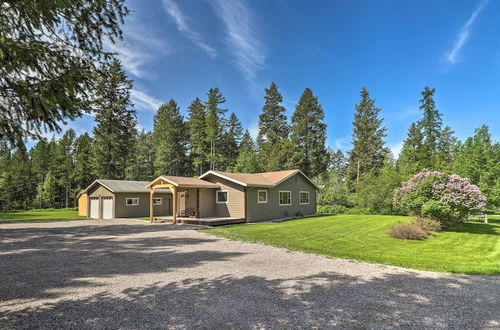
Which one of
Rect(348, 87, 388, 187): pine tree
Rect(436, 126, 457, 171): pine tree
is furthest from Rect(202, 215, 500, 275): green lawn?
Rect(436, 126, 457, 171): pine tree

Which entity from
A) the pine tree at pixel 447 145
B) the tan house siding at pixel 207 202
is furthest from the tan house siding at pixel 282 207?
the pine tree at pixel 447 145

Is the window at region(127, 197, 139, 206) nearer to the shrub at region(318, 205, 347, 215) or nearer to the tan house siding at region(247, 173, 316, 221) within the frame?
the tan house siding at region(247, 173, 316, 221)

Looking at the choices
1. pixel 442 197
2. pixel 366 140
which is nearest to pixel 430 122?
pixel 366 140

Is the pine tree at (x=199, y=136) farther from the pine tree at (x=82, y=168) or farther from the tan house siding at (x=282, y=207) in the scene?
the tan house siding at (x=282, y=207)

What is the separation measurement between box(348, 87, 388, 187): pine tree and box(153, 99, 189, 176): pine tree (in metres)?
23.9

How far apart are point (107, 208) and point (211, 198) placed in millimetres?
9960

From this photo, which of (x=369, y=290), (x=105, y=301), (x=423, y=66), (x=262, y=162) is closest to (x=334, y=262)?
(x=369, y=290)

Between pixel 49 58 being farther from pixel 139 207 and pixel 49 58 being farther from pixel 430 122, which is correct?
pixel 430 122

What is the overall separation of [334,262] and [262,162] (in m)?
30.1

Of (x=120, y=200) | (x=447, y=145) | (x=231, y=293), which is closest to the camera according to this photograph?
(x=231, y=293)

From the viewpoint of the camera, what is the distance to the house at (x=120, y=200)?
22312 mm

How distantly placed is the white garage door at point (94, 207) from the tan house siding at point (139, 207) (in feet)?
9.15

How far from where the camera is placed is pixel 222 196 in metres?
19.1

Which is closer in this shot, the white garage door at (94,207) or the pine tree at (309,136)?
the white garage door at (94,207)
